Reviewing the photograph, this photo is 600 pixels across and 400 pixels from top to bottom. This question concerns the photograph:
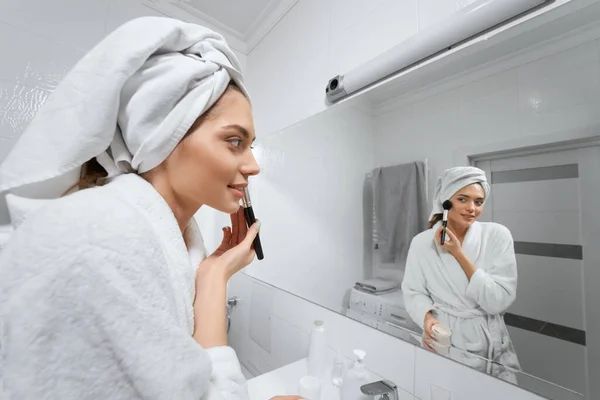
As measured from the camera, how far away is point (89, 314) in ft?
0.94

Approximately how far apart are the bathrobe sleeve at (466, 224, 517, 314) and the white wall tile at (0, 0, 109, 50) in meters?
1.74

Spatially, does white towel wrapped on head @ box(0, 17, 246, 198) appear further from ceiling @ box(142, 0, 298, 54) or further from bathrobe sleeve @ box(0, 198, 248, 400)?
ceiling @ box(142, 0, 298, 54)

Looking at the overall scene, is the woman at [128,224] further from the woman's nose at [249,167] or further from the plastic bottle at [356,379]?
the plastic bottle at [356,379]

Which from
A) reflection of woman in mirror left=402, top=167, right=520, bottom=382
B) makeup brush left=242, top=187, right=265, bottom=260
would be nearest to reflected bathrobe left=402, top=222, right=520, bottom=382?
reflection of woman in mirror left=402, top=167, right=520, bottom=382

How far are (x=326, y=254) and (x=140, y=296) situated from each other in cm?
77

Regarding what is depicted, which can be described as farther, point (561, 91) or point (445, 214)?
point (445, 214)

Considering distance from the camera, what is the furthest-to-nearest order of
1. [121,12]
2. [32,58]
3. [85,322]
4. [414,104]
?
[121,12]
[32,58]
[414,104]
[85,322]

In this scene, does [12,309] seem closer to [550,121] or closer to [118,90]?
[118,90]

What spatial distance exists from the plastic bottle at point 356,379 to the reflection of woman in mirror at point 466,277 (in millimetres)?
194

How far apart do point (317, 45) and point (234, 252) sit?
1034 mm

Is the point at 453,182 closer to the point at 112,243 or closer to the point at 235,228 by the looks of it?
the point at 235,228

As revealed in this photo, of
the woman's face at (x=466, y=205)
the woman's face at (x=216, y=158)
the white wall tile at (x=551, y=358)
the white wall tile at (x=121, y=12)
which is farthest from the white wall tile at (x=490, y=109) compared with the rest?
the white wall tile at (x=121, y=12)

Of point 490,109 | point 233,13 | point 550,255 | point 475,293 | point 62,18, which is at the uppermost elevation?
point 233,13

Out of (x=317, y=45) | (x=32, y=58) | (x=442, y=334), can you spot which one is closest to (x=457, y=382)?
(x=442, y=334)
